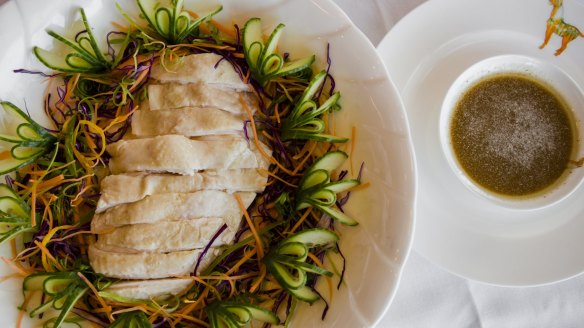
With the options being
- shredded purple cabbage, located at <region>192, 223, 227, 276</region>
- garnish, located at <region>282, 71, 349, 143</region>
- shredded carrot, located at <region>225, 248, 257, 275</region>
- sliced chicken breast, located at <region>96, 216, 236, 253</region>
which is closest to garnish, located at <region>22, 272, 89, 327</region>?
sliced chicken breast, located at <region>96, 216, 236, 253</region>

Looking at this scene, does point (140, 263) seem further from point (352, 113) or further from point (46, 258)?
point (352, 113)

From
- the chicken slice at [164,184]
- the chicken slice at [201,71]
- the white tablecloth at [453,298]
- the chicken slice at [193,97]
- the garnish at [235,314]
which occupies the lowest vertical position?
the white tablecloth at [453,298]

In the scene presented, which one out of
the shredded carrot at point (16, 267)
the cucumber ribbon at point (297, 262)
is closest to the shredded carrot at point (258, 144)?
the cucumber ribbon at point (297, 262)

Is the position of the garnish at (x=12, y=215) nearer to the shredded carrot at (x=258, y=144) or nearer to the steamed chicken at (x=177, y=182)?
the steamed chicken at (x=177, y=182)

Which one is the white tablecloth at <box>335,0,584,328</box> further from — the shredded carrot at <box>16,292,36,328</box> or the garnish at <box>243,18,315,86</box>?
the shredded carrot at <box>16,292,36,328</box>

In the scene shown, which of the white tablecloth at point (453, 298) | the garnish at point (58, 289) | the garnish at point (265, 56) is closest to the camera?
the garnish at point (58, 289)
